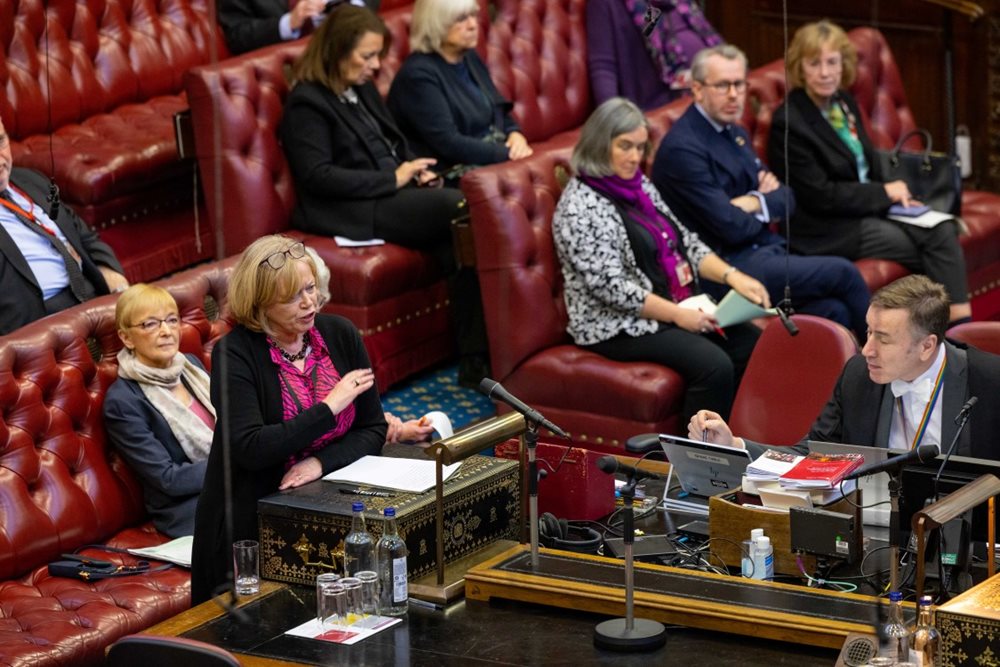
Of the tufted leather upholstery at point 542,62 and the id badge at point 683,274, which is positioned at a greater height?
the tufted leather upholstery at point 542,62

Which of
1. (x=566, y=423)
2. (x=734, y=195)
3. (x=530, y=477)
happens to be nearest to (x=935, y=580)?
(x=530, y=477)

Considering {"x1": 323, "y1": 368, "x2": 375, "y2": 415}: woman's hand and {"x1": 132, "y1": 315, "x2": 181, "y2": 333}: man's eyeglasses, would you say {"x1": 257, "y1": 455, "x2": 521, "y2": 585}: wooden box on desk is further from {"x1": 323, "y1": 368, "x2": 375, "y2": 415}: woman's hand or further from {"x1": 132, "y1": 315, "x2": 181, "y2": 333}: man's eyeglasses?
{"x1": 132, "y1": 315, "x2": 181, "y2": 333}: man's eyeglasses

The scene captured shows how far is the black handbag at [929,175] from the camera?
6961mm

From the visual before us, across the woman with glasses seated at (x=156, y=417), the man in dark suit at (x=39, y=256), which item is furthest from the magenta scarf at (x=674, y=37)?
the woman with glasses seated at (x=156, y=417)

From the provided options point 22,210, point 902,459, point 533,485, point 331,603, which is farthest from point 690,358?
point 902,459

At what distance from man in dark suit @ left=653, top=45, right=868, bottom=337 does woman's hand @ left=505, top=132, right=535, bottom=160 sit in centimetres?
58

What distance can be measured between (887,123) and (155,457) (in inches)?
162

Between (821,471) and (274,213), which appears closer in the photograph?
(821,471)

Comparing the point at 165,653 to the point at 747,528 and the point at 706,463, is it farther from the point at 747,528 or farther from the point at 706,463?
the point at 706,463

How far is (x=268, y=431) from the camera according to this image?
407cm

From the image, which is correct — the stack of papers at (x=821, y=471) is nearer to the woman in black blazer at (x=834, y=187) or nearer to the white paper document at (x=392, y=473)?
the white paper document at (x=392, y=473)

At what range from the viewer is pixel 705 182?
6258 millimetres

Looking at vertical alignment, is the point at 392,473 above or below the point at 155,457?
above

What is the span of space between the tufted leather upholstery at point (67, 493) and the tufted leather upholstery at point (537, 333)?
128 centimetres
